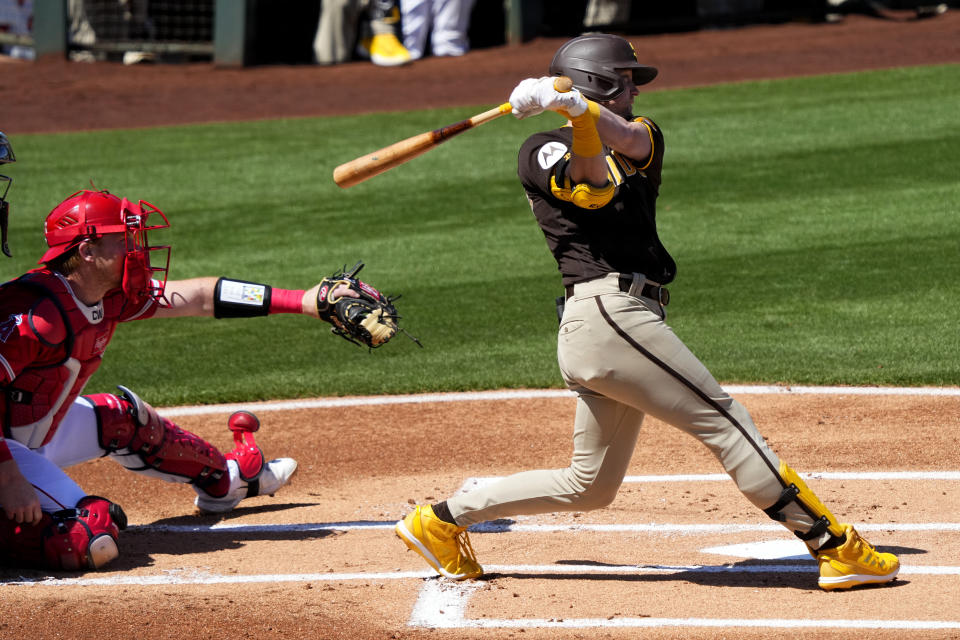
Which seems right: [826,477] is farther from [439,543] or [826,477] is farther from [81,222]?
[81,222]

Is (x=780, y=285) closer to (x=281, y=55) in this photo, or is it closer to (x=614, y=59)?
(x=614, y=59)

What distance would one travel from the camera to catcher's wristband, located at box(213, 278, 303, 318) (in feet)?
16.2

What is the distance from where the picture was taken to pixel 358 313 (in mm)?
4582

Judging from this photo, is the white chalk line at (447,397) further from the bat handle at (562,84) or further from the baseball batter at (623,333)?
the bat handle at (562,84)

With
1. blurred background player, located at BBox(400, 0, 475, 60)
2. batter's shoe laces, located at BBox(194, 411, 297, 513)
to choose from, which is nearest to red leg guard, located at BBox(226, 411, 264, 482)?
batter's shoe laces, located at BBox(194, 411, 297, 513)

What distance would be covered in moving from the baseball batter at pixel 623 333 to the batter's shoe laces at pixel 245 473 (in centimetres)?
174

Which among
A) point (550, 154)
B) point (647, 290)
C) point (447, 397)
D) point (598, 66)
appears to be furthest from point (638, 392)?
point (447, 397)

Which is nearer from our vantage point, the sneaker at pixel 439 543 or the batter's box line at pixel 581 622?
the batter's box line at pixel 581 622

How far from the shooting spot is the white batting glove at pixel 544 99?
3717mm

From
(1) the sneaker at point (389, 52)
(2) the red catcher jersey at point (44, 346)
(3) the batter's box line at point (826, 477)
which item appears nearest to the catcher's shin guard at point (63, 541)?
(2) the red catcher jersey at point (44, 346)

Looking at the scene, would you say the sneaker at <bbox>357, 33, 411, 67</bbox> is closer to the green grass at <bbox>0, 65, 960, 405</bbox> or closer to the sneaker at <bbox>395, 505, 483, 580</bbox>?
the green grass at <bbox>0, 65, 960, 405</bbox>

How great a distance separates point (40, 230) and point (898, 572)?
28.6 ft

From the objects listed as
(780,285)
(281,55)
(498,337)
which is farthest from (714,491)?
(281,55)

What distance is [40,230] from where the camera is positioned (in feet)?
36.3
